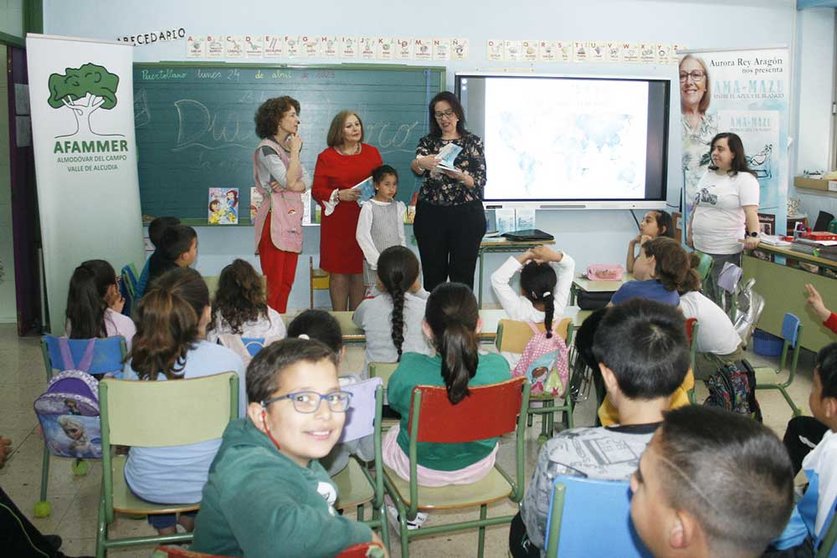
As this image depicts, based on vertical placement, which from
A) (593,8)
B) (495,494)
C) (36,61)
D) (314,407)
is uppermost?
(593,8)

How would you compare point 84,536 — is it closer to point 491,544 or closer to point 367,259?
point 491,544

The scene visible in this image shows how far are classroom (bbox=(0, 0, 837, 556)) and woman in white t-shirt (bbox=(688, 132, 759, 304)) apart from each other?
0.11 meters

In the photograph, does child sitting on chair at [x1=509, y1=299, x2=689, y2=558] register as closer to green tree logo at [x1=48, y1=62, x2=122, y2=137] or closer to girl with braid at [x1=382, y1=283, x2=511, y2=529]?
girl with braid at [x1=382, y1=283, x2=511, y2=529]

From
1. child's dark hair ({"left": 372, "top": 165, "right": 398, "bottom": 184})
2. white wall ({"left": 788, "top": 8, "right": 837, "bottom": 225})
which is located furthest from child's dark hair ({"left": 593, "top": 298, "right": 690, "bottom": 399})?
white wall ({"left": 788, "top": 8, "right": 837, "bottom": 225})

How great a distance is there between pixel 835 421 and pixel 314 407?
1476 millimetres

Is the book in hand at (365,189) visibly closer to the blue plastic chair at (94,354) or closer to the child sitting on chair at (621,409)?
the blue plastic chair at (94,354)

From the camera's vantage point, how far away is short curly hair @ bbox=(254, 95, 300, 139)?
4.86m

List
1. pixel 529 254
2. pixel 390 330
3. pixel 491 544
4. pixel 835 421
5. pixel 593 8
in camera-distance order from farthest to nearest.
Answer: pixel 593 8 < pixel 529 254 < pixel 390 330 < pixel 491 544 < pixel 835 421

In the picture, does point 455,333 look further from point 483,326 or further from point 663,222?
point 663,222

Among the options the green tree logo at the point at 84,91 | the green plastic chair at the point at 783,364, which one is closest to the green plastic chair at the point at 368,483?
the green plastic chair at the point at 783,364

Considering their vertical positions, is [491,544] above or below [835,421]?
below

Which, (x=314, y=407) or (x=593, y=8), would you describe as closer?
(x=314, y=407)

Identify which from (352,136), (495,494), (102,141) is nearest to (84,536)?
(495,494)

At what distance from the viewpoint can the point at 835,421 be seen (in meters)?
2.23
